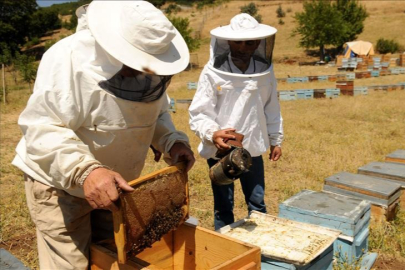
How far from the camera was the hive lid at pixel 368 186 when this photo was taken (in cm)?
368

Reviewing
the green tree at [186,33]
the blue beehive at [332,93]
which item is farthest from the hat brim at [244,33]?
the green tree at [186,33]

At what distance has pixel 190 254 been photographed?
2.12 metres

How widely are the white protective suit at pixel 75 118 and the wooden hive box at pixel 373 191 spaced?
234 centimetres

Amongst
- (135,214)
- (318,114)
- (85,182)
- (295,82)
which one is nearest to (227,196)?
(135,214)

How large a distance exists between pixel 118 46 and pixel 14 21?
140 ft

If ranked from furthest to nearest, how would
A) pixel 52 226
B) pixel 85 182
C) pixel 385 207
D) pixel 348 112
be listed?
pixel 348 112 < pixel 385 207 < pixel 52 226 < pixel 85 182

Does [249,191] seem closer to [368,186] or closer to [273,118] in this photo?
[273,118]

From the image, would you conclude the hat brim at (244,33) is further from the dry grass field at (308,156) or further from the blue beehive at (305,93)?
the blue beehive at (305,93)

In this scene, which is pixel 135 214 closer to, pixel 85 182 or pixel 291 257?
pixel 85 182

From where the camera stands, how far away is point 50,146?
165 centimetres

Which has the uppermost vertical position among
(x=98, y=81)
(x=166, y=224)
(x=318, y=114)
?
(x=98, y=81)

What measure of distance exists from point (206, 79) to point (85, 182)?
169 centimetres

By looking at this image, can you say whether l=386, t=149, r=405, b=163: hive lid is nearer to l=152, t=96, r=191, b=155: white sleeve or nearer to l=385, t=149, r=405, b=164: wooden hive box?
l=385, t=149, r=405, b=164: wooden hive box

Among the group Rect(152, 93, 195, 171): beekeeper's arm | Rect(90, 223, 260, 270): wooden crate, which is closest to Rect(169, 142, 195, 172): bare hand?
Result: Rect(152, 93, 195, 171): beekeeper's arm
